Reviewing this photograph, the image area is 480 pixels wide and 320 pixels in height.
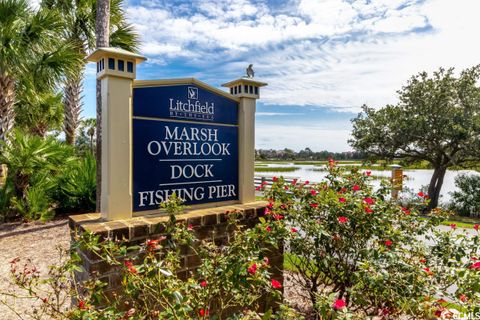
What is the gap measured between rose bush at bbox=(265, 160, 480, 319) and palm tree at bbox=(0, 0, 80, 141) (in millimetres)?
7303

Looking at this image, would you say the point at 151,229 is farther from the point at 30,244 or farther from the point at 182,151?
the point at 30,244

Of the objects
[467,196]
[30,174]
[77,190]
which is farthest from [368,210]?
[467,196]

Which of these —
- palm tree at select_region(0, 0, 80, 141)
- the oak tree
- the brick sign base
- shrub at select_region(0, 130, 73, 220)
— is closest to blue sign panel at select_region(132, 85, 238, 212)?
the brick sign base

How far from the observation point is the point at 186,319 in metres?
1.54

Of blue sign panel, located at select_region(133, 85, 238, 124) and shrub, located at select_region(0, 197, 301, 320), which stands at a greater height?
blue sign panel, located at select_region(133, 85, 238, 124)

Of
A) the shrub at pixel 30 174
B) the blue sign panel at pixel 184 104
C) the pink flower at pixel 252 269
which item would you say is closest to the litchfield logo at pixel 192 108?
the blue sign panel at pixel 184 104

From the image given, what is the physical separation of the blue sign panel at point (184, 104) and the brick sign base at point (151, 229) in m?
0.91

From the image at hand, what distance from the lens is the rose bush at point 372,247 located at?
1.90 meters

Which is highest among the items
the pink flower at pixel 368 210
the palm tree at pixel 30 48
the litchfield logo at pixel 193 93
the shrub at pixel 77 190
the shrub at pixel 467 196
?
the palm tree at pixel 30 48

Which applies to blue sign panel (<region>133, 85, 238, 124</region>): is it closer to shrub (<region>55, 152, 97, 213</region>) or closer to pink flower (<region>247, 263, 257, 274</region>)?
pink flower (<region>247, 263, 257, 274</region>)

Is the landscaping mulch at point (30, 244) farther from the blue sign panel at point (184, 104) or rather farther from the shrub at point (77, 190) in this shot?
the blue sign panel at point (184, 104)

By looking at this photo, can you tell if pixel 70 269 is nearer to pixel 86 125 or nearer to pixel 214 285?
pixel 214 285

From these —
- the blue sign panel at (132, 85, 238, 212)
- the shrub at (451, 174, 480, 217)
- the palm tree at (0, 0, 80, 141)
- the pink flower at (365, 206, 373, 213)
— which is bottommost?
the shrub at (451, 174, 480, 217)

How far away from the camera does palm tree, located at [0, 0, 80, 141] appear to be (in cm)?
709
